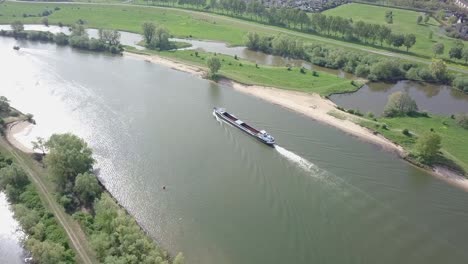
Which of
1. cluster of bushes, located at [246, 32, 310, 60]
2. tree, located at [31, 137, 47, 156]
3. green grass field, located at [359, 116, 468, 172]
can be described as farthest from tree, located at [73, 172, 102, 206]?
cluster of bushes, located at [246, 32, 310, 60]

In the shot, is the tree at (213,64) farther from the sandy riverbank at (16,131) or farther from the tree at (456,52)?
the tree at (456,52)

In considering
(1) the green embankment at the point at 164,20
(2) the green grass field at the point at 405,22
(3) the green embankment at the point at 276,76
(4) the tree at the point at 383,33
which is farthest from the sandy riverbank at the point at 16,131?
(2) the green grass field at the point at 405,22

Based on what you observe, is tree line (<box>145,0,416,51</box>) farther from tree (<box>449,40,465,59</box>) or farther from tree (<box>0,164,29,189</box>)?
tree (<box>0,164,29,189</box>)

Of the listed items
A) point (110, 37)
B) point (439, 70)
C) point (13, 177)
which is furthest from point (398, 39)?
point (13, 177)

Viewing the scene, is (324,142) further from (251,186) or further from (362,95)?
Answer: (362,95)

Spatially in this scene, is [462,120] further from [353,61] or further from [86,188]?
[86,188]

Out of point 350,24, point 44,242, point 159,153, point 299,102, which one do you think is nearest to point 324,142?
point 299,102
